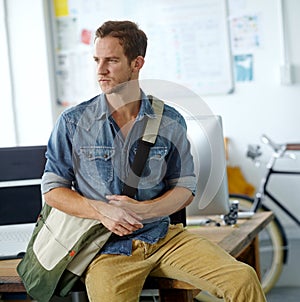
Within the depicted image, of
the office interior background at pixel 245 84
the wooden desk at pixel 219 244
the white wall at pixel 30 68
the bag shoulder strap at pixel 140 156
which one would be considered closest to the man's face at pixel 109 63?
the bag shoulder strap at pixel 140 156

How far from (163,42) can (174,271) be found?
267 cm

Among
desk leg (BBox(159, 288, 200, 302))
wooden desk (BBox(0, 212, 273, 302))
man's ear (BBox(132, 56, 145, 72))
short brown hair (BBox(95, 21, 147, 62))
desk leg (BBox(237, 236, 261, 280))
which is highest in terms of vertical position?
short brown hair (BBox(95, 21, 147, 62))

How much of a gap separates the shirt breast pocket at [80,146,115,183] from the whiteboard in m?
2.38

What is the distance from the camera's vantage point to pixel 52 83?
4582 mm

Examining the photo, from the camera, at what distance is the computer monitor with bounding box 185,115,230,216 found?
248cm

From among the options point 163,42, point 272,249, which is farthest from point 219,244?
point 163,42

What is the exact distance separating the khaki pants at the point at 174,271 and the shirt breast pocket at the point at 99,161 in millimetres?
207

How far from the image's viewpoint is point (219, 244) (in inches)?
88.2

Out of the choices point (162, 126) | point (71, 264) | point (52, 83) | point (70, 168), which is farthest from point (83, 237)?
point (52, 83)

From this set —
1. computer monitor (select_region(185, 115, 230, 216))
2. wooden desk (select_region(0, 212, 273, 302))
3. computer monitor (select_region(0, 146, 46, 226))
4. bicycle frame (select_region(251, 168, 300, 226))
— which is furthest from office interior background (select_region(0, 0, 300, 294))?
computer monitor (select_region(0, 146, 46, 226))

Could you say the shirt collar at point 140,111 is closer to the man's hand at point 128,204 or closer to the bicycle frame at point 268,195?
the man's hand at point 128,204

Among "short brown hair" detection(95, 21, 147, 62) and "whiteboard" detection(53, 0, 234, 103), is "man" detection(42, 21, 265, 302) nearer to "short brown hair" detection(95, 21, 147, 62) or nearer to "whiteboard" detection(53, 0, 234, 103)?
"short brown hair" detection(95, 21, 147, 62)

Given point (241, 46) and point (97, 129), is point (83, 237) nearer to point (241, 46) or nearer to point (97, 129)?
point (97, 129)

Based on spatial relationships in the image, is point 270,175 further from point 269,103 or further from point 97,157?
point 97,157
